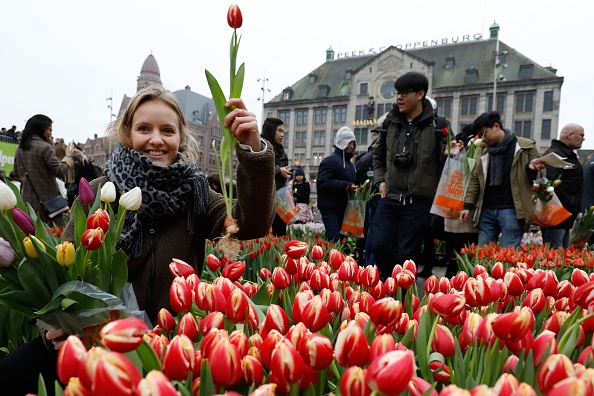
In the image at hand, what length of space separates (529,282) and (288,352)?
2.73 feet

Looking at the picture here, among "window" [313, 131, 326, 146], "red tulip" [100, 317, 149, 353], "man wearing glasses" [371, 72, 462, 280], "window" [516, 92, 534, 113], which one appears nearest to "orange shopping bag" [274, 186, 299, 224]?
"man wearing glasses" [371, 72, 462, 280]

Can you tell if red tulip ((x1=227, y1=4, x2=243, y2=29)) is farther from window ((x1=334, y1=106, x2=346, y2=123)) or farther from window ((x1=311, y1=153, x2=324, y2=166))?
window ((x1=311, y1=153, x2=324, y2=166))

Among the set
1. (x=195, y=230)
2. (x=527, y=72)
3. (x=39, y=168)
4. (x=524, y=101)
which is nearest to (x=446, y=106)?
(x=524, y=101)

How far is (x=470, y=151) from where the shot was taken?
12.5 ft

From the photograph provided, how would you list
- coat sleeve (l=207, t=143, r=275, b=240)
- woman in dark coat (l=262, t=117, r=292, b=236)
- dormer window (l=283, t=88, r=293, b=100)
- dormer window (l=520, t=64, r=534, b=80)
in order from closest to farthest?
coat sleeve (l=207, t=143, r=275, b=240) < woman in dark coat (l=262, t=117, r=292, b=236) < dormer window (l=520, t=64, r=534, b=80) < dormer window (l=283, t=88, r=293, b=100)

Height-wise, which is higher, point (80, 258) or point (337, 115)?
point (337, 115)

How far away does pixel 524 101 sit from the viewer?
3500cm

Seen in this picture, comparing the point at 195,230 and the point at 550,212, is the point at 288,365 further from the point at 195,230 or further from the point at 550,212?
the point at 550,212

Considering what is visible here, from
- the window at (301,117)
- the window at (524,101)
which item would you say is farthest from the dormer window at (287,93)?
the window at (524,101)

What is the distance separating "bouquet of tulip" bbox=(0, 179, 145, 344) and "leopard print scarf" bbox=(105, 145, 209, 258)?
61 cm

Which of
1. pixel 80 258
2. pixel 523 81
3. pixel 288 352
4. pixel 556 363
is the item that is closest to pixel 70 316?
pixel 80 258

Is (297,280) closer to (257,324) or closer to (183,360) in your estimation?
(257,324)

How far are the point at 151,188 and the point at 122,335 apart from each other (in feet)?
4.10

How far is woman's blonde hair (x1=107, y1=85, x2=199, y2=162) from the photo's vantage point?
76.7 inches
